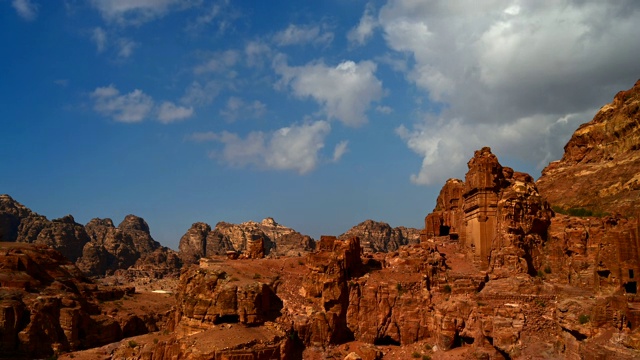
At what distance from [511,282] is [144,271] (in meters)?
58.0

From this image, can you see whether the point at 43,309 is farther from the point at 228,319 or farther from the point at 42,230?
the point at 42,230

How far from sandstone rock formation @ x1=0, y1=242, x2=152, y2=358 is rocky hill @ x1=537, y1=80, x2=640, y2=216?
1416 inches

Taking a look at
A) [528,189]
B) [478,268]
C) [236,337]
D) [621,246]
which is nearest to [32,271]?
[236,337]

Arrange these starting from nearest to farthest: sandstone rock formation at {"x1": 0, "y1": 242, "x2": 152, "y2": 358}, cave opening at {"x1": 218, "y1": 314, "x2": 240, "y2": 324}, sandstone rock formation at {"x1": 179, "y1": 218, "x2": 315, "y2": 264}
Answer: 1. cave opening at {"x1": 218, "y1": 314, "x2": 240, "y2": 324}
2. sandstone rock formation at {"x1": 0, "y1": 242, "x2": 152, "y2": 358}
3. sandstone rock formation at {"x1": 179, "y1": 218, "x2": 315, "y2": 264}

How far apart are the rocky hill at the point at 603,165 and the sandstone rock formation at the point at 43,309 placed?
36.0 m

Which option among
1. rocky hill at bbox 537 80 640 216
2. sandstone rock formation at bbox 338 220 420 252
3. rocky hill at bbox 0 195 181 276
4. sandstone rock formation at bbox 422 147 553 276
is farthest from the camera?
rocky hill at bbox 0 195 181 276

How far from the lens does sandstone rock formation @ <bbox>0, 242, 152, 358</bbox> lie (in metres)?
36.8

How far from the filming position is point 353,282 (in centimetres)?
3044

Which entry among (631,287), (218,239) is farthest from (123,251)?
(631,287)

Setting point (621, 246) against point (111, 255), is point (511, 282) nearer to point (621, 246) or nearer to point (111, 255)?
point (621, 246)

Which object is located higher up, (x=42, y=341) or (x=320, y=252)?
(x=320, y=252)

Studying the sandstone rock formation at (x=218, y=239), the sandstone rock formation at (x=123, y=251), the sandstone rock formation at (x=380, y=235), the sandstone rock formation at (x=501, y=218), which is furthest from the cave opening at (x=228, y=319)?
the sandstone rock formation at (x=218, y=239)

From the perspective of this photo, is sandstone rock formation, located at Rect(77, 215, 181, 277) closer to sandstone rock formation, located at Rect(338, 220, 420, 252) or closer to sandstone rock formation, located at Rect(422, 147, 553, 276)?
sandstone rock formation, located at Rect(338, 220, 420, 252)

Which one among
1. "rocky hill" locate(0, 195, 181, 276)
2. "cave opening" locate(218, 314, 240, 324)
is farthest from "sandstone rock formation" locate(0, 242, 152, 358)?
"rocky hill" locate(0, 195, 181, 276)
